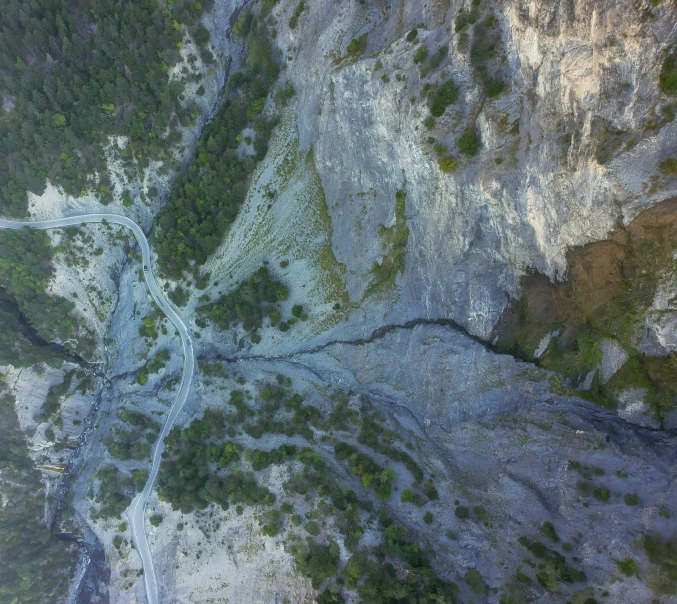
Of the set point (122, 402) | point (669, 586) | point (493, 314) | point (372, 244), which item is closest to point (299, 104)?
point (372, 244)

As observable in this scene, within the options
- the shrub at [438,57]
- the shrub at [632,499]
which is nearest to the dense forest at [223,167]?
the shrub at [438,57]

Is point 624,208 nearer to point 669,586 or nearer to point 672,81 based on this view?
point 672,81

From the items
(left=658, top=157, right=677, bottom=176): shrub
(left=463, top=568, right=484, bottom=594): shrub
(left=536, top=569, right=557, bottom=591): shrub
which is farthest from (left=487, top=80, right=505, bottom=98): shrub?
(left=463, top=568, right=484, bottom=594): shrub

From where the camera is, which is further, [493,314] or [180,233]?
[180,233]

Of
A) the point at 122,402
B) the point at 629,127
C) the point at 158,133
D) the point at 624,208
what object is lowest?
the point at 122,402

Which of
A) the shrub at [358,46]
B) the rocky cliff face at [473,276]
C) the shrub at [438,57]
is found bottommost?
the rocky cliff face at [473,276]

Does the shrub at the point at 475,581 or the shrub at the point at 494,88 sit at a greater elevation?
the shrub at the point at 494,88

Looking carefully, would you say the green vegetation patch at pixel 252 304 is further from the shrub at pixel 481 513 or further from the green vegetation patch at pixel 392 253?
the shrub at pixel 481 513
